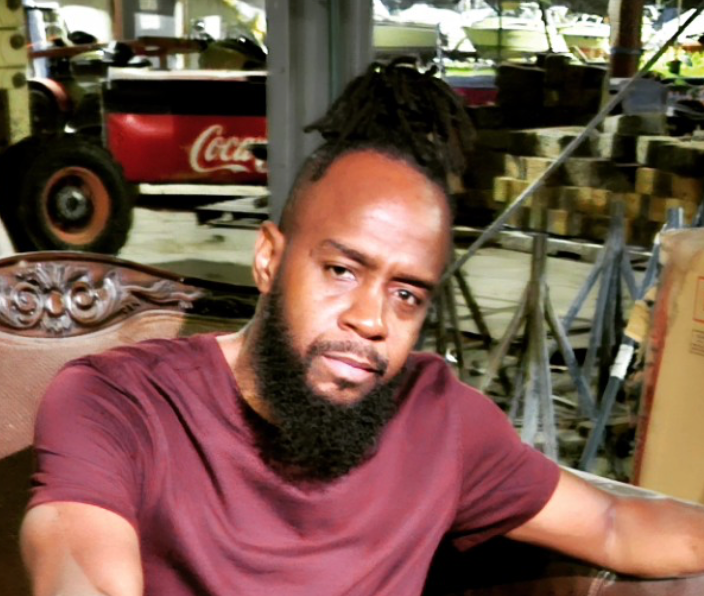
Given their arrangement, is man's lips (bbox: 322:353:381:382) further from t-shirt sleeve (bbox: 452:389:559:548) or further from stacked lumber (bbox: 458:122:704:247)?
stacked lumber (bbox: 458:122:704:247)

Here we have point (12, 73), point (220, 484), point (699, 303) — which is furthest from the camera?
point (12, 73)

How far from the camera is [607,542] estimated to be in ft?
5.00

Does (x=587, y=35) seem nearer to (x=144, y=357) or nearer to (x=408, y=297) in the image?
(x=408, y=297)

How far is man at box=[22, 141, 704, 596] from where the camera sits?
116 cm

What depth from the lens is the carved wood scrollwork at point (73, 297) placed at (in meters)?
1.80

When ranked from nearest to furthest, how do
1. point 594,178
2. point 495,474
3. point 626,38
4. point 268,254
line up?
point 268,254 < point 495,474 < point 594,178 < point 626,38

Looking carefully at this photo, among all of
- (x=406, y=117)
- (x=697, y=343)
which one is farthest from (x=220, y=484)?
(x=697, y=343)

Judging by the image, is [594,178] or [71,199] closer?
[71,199]

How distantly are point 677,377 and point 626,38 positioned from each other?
19.3 feet

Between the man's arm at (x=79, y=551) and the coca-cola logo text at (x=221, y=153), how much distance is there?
6.03m

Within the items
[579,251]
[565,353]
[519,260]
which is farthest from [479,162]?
[565,353]

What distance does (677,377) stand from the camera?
2498 millimetres

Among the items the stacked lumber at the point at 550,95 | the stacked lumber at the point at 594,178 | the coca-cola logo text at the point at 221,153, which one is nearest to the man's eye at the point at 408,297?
the stacked lumber at the point at 594,178

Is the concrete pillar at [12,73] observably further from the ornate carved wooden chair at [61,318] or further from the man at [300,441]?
the man at [300,441]
